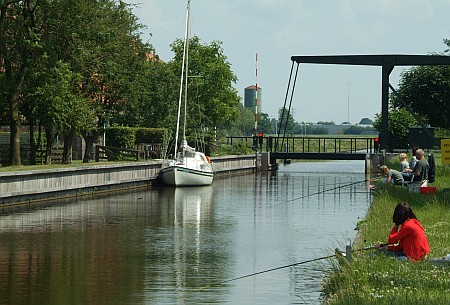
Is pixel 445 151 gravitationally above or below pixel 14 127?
below

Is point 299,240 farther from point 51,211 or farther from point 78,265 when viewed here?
point 51,211

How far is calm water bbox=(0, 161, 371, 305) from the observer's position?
1694 centimetres

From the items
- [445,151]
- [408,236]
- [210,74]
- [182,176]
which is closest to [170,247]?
[445,151]

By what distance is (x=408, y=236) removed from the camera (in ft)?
52.6

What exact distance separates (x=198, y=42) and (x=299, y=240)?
6382cm

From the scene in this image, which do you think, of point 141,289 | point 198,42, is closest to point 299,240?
point 141,289

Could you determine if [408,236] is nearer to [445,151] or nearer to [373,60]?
[445,151]

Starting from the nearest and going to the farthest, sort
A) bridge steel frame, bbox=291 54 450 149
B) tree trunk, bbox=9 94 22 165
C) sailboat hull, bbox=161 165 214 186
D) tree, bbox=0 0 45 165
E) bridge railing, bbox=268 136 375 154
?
tree, bbox=0 0 45 165 → tree trunk, bbox=9 94 22 165 → sailboat hull, bbox=161 165 214 186 → bridge steel frame, bbox=291 54 450 149 → bridge railing, bbox=268 136 375 154

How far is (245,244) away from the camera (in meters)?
24.8

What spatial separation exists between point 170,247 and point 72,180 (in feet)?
57.8

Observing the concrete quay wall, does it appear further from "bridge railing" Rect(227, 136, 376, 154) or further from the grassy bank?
"bridge railing" Rect(227, 136, 376, 154)

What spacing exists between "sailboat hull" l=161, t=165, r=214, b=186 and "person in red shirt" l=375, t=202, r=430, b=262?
33.3 metres

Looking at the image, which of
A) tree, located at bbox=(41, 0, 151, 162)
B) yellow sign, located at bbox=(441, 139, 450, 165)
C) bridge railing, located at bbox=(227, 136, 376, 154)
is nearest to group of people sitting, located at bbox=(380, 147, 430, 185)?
yellow sign, located at bbox=(441, 139, 450, 165)

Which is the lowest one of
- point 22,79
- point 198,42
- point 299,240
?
point 299,240
